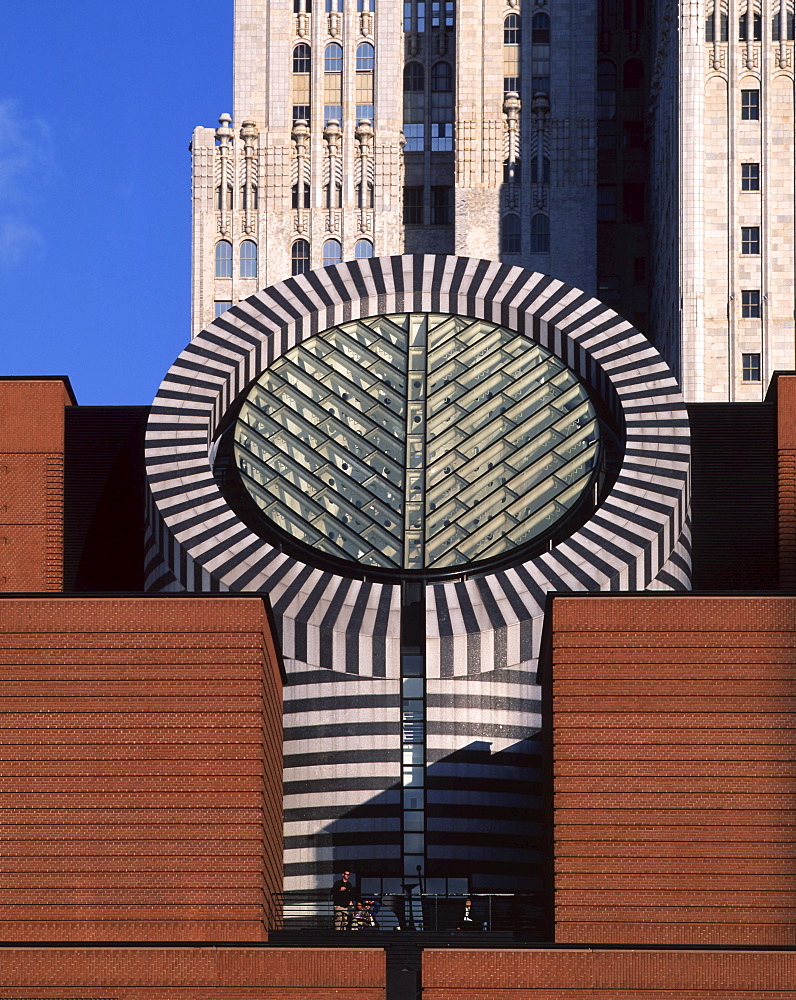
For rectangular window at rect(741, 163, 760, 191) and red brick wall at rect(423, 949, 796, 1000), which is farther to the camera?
rectangular window at rect(741, 163, 760, 191)

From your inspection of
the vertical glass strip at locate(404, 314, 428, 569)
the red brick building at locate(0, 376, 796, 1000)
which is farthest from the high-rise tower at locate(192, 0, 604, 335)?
the red brick building at locate(0, 376, 796, 1000)

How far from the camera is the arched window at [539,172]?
5017 inches

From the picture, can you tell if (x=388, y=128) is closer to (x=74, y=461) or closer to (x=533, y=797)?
(x=74, y=461)

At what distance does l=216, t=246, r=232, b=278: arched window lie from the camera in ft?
416

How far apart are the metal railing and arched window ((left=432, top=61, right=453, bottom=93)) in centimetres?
7905

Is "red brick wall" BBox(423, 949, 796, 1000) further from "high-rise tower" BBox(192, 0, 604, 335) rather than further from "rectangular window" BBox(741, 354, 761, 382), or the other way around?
"high-rise tower" BBox(192, 0, 604, 335)

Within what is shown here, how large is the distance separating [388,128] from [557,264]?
464 inches

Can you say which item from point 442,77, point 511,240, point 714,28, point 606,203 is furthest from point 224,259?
point 714,28

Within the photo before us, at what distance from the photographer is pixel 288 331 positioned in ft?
227

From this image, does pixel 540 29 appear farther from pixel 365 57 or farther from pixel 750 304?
pixel 750 304

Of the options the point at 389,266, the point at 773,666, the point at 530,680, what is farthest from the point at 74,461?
the point at 773,666

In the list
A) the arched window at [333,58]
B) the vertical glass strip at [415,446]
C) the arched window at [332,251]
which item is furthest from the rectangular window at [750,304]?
the vertical glass strip at [415,446]

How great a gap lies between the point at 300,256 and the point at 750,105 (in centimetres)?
2588

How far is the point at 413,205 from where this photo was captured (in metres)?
130
